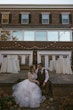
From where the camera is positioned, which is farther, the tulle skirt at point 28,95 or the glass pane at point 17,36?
the glass pane at point 17,36

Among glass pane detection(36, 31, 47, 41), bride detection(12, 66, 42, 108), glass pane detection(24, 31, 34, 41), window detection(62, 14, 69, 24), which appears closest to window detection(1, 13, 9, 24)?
glass pane detection(24, 31, 34, 41)

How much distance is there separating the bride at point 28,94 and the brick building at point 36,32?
18.6 meters

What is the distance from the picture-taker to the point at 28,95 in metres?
9.25

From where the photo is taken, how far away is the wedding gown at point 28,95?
29.6ft

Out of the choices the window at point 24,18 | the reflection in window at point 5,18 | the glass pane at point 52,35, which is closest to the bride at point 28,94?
the glass pane at point 52,35

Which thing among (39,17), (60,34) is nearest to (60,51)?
(60,34)

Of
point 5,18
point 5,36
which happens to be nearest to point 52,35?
point 5,36

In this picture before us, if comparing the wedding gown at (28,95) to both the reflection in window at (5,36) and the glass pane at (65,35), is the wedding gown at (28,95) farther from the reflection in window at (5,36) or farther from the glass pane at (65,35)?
the glass pane at (65,35)

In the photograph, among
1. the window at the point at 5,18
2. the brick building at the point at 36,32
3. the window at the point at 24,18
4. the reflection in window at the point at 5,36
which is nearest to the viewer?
the brick building at the point at 36,32

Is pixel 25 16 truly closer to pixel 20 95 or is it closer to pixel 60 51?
pixel 60 51

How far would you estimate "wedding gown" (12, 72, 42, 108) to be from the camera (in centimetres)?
902

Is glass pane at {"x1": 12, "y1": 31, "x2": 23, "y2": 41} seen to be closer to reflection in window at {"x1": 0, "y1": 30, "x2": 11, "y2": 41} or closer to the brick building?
the brick building

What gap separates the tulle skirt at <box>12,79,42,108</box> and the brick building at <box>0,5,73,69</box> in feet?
61.4

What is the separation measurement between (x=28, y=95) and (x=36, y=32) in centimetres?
2239
